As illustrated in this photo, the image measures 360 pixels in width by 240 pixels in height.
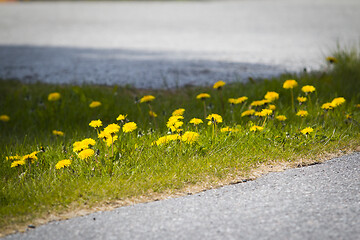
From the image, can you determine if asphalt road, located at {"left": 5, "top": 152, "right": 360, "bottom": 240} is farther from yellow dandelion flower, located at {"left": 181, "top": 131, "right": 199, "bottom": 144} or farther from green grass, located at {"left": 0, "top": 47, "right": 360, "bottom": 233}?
yellow dandelion flower, located at {"left": 181, "top": 131, "right": 199, "bottom": 144}

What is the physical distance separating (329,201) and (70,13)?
44.5 feet

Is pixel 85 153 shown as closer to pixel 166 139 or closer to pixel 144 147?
pixel 144 147

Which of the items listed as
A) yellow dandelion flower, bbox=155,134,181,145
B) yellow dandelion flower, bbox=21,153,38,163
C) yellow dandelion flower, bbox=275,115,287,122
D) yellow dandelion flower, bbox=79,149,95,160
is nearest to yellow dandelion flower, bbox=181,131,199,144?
yellow dandelion flower, bbox=155,134,181,145

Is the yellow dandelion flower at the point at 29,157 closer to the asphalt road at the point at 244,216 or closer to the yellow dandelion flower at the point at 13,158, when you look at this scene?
the yellow dandelion flower at the point at 13,158

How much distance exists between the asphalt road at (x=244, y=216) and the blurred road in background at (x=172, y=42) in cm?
280

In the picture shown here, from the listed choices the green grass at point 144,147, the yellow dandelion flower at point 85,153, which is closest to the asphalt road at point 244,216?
the green grass at point 144,147

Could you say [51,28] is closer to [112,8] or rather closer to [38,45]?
[38,45]

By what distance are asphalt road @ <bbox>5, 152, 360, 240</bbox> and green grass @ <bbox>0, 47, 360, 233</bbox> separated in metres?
0.20

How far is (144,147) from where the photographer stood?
3.04m

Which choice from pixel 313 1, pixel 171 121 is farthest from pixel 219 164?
pixel 313 1

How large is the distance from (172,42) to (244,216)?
22.3 feet

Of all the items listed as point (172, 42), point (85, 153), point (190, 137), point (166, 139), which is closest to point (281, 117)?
point (190, 137)

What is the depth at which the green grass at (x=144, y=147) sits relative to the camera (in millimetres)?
2488

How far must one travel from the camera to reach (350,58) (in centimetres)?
502
